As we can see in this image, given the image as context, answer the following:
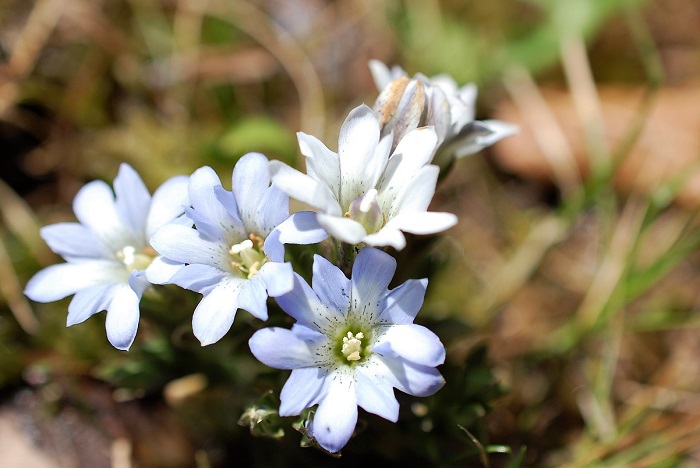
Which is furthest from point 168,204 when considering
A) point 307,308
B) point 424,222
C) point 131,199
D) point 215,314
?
point 424,222

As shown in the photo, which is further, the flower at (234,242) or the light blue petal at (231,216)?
the light blue petal at (231,216)

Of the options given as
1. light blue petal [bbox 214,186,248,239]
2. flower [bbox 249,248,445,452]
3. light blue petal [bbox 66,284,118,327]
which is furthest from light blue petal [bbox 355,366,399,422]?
light blue petal [bbox 66,284,118,327]

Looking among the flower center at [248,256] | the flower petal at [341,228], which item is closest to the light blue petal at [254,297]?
the flower center at [248,256]

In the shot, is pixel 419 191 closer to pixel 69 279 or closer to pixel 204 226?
pixel 204 226

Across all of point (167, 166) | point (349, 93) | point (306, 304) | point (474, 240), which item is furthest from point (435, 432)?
point (349, 93)

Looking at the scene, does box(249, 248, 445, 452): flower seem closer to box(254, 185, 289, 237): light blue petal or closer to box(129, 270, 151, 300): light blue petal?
box(254, 185, 289, 237): light blue petal

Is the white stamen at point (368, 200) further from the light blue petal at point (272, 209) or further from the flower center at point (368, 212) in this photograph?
the light blue petal at point (272, 209)
